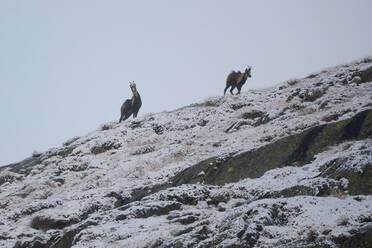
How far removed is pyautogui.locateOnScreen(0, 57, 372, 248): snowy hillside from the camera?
21.6 feet

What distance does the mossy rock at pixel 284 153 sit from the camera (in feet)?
33.3

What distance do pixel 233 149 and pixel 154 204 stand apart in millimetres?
4012

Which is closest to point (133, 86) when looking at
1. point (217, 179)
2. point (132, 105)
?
point (132, 105)

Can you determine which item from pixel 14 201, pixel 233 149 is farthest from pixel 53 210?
pixel 233 149

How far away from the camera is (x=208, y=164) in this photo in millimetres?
12281

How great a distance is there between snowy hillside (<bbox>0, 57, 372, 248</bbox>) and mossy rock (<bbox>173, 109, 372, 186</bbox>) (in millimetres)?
39

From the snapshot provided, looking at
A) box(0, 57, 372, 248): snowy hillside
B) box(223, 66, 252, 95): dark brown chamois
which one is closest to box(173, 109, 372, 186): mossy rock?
box(0, 57, 372, 248): snowy hillside

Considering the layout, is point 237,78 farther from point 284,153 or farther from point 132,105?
point 284,153

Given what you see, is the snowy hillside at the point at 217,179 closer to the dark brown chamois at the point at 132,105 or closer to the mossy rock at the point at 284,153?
the mossy rock at the point at 284,153

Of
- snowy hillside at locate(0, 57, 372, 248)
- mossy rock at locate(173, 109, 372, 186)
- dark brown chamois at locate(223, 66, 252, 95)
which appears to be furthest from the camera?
dark brown chamois at locate(223, 66, 252, 95)

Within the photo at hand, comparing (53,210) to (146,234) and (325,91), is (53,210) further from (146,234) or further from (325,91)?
(325,91)

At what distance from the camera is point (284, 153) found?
10867mm

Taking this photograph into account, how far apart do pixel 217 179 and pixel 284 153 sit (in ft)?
7.06

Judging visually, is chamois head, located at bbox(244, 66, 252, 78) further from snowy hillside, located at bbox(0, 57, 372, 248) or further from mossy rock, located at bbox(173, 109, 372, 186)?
mossy rock, located at bbox(173, 109, 372, 186)
